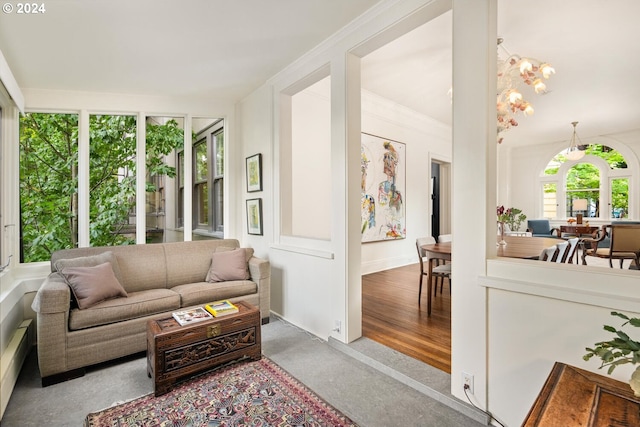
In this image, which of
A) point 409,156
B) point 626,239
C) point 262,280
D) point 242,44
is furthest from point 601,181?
point 242,44

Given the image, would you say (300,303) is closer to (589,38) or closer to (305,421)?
(305,421)

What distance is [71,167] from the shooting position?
3666 mm

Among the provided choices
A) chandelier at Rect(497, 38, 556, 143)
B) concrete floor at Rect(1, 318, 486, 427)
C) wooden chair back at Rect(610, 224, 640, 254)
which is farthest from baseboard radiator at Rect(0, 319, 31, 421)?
wooden chair back at Rect(610, 224, 640, 254)

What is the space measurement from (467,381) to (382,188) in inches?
148

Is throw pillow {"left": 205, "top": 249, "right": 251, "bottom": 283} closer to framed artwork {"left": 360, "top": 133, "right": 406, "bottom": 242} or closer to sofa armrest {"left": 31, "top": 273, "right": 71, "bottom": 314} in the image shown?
sofa armrest {"left": 31, "top": 273, "right": 71, "bottom": 314}

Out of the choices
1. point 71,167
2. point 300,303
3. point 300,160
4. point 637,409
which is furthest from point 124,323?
point 637,409

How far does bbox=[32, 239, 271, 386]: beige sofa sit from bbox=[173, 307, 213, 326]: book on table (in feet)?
1.48

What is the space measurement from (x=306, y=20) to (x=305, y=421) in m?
2.82

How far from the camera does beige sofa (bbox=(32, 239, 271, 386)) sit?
7.51 feet

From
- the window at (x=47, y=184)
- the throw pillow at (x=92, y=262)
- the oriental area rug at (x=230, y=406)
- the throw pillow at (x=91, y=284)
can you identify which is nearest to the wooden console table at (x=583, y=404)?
the oriental area rug at (x=230, y=406)

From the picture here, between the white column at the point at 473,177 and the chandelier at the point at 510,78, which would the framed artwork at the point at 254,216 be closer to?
the white column at the point at 473,177

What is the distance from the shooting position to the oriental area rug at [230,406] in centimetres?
185

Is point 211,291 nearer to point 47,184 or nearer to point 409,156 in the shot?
point 47,184

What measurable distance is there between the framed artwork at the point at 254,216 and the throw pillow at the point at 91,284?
1585 millimetres
